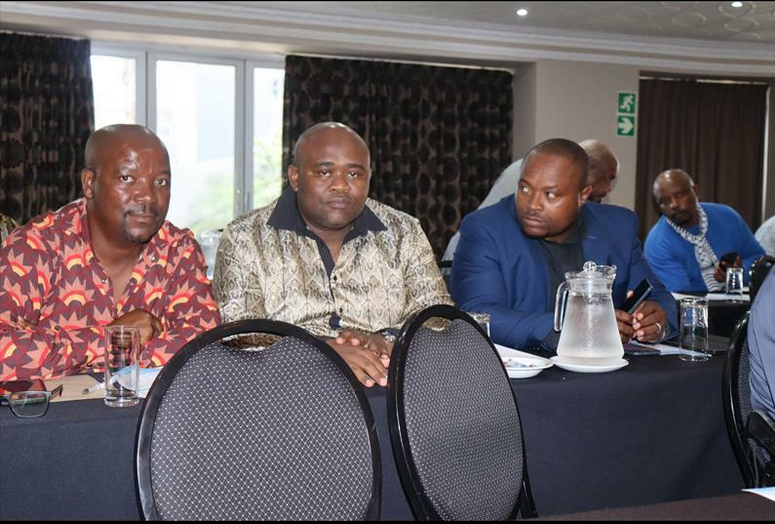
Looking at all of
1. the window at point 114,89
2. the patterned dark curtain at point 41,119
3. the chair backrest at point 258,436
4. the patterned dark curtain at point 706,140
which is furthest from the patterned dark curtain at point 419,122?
the chair backrest at point 258,436

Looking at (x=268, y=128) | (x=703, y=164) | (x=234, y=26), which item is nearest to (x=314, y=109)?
(x=268, y=128)

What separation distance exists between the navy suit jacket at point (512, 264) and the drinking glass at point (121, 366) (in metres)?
1.07

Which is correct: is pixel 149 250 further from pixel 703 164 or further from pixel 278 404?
pixel 703 164

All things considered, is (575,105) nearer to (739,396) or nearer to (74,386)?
(739,396)

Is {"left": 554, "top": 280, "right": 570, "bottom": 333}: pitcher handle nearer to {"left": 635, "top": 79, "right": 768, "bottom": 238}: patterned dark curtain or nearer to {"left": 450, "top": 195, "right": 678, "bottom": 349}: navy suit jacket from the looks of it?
{"left": 450, "top": 195, "right": 678, "bottom": 349}: navy suit jacket

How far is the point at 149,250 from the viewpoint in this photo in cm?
210

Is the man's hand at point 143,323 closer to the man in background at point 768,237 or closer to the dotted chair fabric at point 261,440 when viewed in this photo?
the dotted chair fabric at point 261,440

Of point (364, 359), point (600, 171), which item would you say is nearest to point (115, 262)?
point (364, 359)

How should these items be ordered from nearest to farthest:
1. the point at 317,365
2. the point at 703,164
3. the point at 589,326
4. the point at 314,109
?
the point at 317,365 < the point at 589,326 < the point at 314,109 < the point at 703,164

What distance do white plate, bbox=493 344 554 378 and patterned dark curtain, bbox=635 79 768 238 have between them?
20.0 ft

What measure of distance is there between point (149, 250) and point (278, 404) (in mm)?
1051

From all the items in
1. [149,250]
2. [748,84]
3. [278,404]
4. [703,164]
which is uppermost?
[748,84]

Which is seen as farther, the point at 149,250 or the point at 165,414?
the point at 149,250

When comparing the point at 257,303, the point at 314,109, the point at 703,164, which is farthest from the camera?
the point at 703,164
